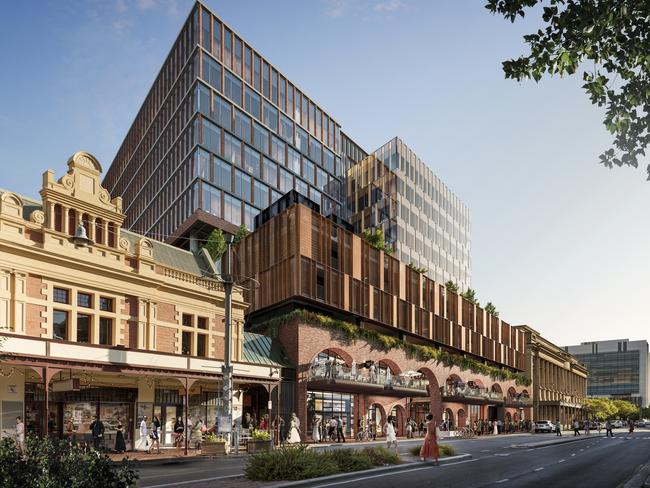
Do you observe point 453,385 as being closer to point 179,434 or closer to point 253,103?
point 179,434

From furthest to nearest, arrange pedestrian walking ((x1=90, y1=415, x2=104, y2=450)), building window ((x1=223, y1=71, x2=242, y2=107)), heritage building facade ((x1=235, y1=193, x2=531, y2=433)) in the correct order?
building window ((x1=223, y1=71, x2=242, y2=107)) < heritage building facade ((x1=235, y1=193, x2=531, y2=433)) < pedestrian walking ((x1=90, y1=415, x2=104, y2=450))

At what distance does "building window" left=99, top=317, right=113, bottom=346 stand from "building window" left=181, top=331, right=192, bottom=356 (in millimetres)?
5497

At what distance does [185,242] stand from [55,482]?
71.1 meters

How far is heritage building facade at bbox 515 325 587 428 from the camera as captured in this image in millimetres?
109500

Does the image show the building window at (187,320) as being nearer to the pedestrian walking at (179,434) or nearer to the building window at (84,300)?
the pedestrian walking at (179,434)

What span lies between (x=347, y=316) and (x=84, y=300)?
2622 cm

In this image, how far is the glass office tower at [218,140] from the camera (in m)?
74.6

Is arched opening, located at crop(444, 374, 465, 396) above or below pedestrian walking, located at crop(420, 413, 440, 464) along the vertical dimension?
below

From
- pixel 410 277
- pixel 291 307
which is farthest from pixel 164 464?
pixel 410 277

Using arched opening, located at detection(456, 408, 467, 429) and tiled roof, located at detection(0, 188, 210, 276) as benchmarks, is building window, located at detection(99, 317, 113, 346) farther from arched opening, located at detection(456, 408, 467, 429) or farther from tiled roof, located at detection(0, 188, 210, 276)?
arched opening, located at detection(456, 408, 467, 429)

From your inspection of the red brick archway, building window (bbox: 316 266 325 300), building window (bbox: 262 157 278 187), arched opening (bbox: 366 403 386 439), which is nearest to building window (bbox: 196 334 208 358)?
building window (bbox: 316 266 325 300)

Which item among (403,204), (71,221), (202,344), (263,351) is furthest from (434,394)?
(71,221)

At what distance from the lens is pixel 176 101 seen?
268 feet

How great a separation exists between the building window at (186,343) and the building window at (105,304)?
572cm
